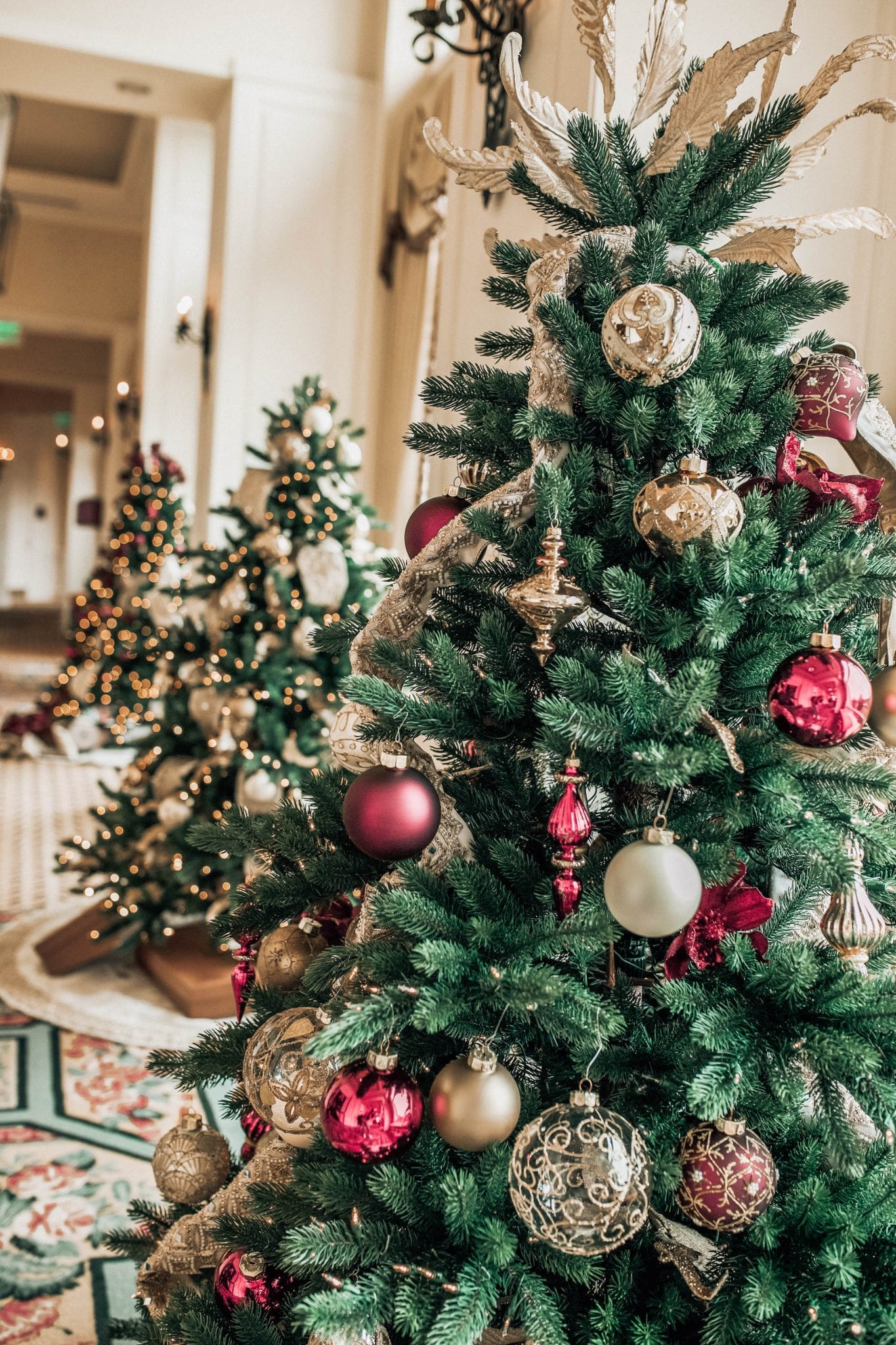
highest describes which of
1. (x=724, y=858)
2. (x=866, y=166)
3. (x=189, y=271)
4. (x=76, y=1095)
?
(x=189, y=271)

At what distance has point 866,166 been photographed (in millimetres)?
1603

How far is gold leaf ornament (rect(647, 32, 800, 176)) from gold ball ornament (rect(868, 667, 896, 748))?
1.59 ft

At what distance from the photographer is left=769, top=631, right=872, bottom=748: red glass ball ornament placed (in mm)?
794

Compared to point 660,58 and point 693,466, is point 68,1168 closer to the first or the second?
point 693,466

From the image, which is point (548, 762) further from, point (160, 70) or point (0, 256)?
point (0, 256)

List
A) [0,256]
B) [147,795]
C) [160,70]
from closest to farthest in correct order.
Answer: [147,795] → [160,70] → [0,256]

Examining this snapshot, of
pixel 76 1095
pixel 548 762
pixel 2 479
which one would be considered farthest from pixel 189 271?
pixel 2 479

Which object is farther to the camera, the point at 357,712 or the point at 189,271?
the point at 189,271

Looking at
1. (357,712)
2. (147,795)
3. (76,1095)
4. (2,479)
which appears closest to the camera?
(357,712)

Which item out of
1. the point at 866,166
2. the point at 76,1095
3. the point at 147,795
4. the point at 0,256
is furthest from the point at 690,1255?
the point at 0,256

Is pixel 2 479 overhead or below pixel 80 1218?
overhead

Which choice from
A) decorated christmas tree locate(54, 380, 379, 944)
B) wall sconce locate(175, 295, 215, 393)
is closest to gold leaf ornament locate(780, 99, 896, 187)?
decorated christmas tree locate(54, 380, 379, 944)

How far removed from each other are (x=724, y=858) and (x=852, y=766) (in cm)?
13

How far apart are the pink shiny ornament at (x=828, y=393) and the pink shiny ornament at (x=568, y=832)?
373 millimetres
